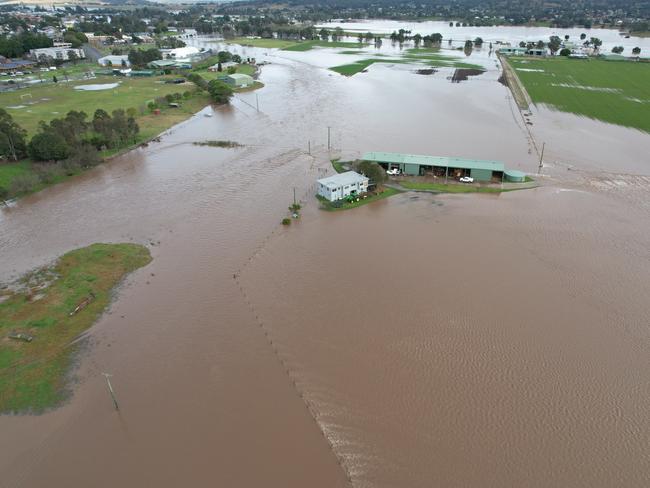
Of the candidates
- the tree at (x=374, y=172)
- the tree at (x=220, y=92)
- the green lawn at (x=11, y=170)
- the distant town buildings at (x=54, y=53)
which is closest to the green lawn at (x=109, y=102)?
the green lawn at (x=11, y=170)

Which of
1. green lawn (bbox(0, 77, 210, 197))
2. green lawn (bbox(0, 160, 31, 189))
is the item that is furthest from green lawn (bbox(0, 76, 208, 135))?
green lawn (bbox(0, 160, 31, 189))

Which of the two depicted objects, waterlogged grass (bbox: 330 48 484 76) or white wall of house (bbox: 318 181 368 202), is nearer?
white wall of house (bbox: 318 181 368 202)

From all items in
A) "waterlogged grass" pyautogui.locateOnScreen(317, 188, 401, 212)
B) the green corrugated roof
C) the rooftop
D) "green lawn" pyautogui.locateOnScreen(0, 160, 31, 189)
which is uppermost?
the green corrugated roof

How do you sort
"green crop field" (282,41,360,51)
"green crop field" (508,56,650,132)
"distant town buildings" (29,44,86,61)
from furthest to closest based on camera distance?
"green crop field" (282,41,360,51), "distant town buildings" (29,44,86,61), "green crop field" (508,56,650,132)

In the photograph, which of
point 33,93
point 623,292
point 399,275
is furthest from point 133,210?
point 33,93

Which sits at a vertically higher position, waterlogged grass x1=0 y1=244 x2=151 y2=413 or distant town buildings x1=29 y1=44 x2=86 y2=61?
distant town buildings x1=29 y1=44 x2=86 y2=61

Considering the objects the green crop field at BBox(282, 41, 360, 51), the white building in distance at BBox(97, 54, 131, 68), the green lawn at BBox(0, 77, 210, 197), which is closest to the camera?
the green lawn at BBox(0, 77, 210, 197)

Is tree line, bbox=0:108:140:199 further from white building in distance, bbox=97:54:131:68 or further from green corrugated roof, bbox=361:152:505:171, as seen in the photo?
white building in distance, bbox=97:54:131:68

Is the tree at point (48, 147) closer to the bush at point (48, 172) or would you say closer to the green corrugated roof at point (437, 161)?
the bush at point (48, 172)
